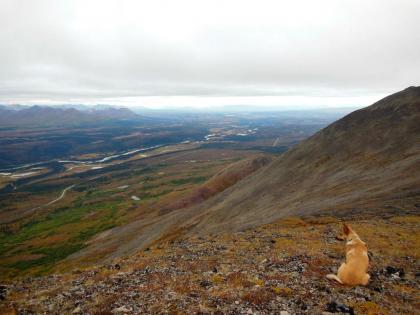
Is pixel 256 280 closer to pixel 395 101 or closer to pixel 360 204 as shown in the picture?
pixel 360 204

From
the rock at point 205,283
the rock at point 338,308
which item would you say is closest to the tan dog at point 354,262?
the rock at point 338,308

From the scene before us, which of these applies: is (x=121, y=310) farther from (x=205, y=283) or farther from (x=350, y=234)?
(x=350, y=234)

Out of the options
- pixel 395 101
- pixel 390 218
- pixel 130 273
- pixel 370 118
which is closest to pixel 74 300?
pixel 130 273

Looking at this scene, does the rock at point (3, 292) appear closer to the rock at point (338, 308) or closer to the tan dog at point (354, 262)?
the rock at point (338, 308)

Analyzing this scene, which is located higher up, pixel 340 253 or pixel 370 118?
pixel 370 118

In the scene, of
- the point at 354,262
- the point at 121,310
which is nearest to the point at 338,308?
the point at 354,262
